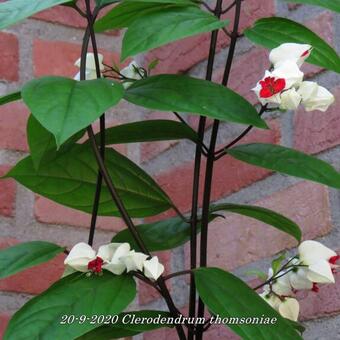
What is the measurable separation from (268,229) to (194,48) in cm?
32

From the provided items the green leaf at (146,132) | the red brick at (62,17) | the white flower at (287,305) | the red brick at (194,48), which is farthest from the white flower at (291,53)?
the red brick at (62,17)

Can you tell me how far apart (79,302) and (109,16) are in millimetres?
280

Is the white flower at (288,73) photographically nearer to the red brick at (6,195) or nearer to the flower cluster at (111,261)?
the flower cluster at (111,261)

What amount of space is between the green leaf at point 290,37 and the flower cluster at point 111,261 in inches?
8.1

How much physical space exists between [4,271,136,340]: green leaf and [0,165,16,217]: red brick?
53 centimetres

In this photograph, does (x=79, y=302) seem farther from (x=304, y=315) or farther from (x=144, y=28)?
(x=304, y=315)

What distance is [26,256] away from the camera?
0.65m

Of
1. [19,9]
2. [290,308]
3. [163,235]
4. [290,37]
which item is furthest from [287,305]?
[19,9]

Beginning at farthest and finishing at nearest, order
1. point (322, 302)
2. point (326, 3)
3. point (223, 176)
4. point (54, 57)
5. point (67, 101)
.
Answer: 1. point (54, 57)
2. point (223, 176)
3. point (322, 302)
4. point (326, 3)
5. point (67, 101)

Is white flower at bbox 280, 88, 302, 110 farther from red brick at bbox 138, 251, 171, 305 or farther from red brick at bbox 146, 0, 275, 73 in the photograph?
Answer: red brick at bbox 138, 251, 171, 305

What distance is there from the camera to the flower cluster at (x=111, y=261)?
0.61m

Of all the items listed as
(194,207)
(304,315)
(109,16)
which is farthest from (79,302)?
(304,315)

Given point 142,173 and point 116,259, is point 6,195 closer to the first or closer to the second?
point 142,173

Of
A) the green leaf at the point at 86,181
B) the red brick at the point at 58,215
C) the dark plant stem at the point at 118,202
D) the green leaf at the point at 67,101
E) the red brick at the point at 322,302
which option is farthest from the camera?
the red brick at the point at 58,215
